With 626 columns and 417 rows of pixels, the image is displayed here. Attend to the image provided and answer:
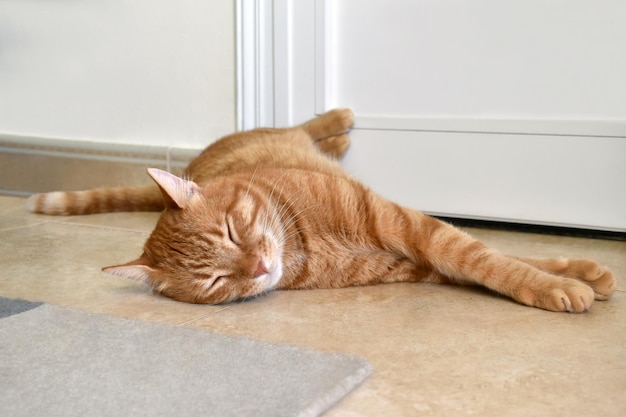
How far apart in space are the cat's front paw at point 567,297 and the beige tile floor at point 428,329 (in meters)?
0.02

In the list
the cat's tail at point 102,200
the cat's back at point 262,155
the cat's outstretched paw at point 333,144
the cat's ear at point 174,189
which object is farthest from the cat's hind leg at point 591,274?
the cat's tail at point 102,200

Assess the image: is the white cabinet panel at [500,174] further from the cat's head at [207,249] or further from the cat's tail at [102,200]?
the cat's head at [207,249]

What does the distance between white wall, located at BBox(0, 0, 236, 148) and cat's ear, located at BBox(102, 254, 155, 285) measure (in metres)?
1.18

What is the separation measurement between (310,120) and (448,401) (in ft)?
5.14

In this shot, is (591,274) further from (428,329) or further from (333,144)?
(333,144)

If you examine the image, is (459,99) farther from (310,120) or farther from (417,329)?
(417,329)

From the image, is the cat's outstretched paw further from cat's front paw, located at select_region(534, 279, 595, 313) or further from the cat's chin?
cat's front paw, located at select_region(534, 279, 595, 313)

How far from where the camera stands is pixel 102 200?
9.21 feet

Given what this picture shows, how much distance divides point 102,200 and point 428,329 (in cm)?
160

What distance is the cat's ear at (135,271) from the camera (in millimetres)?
1708

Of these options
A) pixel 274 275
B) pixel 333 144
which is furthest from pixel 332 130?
pixel 274 275

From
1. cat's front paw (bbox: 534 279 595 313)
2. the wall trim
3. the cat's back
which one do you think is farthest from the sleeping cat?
the wall trim

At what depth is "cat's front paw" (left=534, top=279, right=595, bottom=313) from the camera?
1.64 m

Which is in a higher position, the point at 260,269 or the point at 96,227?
the point at 260,269
